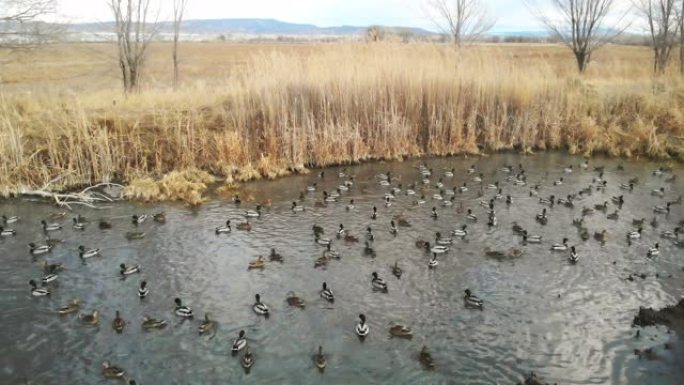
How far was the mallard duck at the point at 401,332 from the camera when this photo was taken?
9.91 meters

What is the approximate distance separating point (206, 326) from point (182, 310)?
777 mm

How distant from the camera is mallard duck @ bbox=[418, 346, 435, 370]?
356 inches

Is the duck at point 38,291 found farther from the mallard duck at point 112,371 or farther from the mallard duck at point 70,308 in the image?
the mallard duck at point 112,371

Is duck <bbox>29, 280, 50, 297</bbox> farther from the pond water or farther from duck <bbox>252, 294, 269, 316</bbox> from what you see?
duck <bbox>252, 294, 269, 316</bbox>

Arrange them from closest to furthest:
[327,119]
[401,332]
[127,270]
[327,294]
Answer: [401,332], [327,294], [127,270], [327,119]

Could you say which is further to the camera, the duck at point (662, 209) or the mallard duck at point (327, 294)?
the duck at point (662, 209)

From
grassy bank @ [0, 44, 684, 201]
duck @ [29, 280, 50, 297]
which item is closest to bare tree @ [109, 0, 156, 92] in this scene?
grassy bank @ [0, 44, 684, 201]

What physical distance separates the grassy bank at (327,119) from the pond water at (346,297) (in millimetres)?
2693

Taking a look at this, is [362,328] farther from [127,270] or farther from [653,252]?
[653,252]

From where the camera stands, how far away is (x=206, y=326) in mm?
10141

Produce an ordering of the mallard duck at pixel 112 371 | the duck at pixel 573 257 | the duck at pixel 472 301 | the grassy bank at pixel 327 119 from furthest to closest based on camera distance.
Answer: the grassy bank at pixel 327 119
the duck at pixel 573 257
the duck at pixel 472 301
the mallard duck at pixel 112 371

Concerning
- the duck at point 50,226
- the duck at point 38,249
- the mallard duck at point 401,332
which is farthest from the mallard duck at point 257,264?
the duck at point 50,226

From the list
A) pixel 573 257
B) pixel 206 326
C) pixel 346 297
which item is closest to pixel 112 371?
pixel 206 326

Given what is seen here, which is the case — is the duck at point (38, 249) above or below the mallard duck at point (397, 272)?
above
